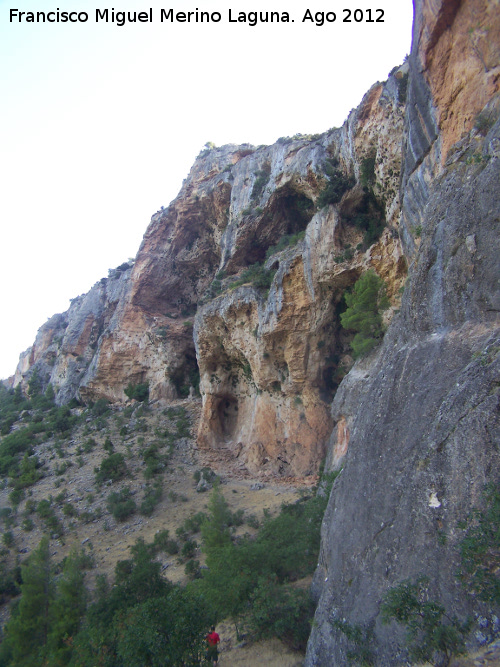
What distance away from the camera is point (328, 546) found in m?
8.41

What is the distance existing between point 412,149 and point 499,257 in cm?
826

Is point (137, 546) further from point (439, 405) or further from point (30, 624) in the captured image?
point (439, 405)

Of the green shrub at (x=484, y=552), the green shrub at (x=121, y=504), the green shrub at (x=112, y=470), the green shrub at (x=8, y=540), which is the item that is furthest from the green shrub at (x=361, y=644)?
the green shrub at (x=112, y=470)

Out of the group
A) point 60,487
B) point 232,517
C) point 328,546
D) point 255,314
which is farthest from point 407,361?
point 60,487

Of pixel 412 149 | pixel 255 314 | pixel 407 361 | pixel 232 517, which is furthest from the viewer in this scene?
pixel 255 314

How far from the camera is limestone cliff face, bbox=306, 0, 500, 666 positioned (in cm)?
531

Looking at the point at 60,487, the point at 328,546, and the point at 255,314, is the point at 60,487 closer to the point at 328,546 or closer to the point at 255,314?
the point at 255,314

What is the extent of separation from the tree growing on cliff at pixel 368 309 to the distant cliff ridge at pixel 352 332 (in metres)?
0.52

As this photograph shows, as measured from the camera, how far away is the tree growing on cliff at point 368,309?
16984 millimetres

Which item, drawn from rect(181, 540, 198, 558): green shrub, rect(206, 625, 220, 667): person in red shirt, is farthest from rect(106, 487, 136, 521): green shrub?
rect(206, 625, 220, 667): person in red shirt

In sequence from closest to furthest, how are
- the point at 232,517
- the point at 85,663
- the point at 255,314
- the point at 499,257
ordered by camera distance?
the point at 499,257 → the point at 85,663 → the point at 232,517 → the point at 255,314

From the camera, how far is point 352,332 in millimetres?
21156

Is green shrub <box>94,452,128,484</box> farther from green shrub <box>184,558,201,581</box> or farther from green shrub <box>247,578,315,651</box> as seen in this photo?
green shrub <box>247,578,315,651</box>

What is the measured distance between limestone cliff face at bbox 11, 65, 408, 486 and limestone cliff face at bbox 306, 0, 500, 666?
6483mm
